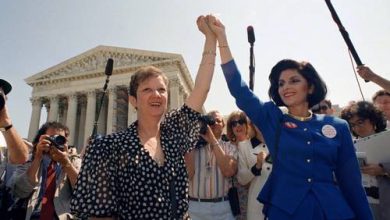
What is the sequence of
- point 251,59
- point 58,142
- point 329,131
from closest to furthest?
1. point 329,131
2. point 251,59
3. point 58,142

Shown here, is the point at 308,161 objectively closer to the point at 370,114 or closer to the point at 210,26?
the point at 210,26

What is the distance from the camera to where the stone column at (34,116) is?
37094mm

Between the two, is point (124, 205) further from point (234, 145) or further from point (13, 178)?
point (234, 145)

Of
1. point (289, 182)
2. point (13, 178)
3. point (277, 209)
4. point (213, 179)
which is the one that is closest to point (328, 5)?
point (289, 182)

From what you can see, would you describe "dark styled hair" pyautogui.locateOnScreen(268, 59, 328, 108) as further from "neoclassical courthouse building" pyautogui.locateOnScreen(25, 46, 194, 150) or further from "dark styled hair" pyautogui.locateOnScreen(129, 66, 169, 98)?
"neoclassical courthouse building" pyautogui.locateOnScreen(25, 46, 194, 150)

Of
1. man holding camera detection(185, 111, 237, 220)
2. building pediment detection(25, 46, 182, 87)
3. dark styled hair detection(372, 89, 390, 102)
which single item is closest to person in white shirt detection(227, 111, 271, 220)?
man holding camera detection(185, 111, 237, 220)

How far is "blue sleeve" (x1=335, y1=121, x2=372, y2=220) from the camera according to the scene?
2.08 metres

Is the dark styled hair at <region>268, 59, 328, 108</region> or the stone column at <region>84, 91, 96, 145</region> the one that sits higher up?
the stone column at <region>84, 91, 96, 145</region>

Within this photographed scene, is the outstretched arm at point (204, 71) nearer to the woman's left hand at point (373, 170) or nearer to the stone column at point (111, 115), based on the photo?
the woman's left hand at point (373, 170)

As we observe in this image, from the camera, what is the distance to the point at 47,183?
387 centimetres

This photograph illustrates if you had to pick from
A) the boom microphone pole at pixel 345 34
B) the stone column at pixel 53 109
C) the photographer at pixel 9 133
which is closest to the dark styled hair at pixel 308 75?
the boom microphone pole at pixel 345 34

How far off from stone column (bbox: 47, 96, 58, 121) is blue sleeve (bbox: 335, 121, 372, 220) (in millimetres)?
39112

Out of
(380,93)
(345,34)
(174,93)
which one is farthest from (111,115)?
(345,34)

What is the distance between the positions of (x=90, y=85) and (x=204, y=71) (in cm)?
3853
